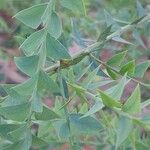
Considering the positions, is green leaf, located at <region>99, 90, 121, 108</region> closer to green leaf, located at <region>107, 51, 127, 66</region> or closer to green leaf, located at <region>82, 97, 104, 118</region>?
green leaf, located at <region>82, 97, 104, 118</region>

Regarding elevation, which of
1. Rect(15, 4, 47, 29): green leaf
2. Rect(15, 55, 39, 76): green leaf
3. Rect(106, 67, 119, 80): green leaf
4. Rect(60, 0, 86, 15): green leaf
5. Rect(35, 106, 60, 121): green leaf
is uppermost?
Rect(60, 0, 86, 15): green leaf

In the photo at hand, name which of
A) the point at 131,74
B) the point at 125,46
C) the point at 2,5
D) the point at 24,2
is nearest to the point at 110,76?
the point at 131,74

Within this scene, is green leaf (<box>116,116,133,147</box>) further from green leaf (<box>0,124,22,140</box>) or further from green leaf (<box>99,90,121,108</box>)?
green leaf (<box>0,124,22,140</box>)

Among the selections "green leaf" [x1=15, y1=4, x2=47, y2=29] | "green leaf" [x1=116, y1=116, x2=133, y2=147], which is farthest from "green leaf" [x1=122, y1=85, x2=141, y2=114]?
"green leaf" [x1=15, y1=4, x2=47, y2=29]

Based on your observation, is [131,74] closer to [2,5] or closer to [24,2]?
[2,5]

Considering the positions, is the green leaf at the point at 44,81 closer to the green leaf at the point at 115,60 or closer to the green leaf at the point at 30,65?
the green leaf at the point at 30,65

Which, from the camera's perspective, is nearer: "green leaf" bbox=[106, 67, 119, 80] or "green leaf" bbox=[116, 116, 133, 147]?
"green leaf" bbox=[116, 116, 133, 147]

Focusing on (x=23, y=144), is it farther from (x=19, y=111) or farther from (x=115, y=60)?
(x=115, y=60)

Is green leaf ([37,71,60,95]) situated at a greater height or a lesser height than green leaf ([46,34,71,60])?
lesser
